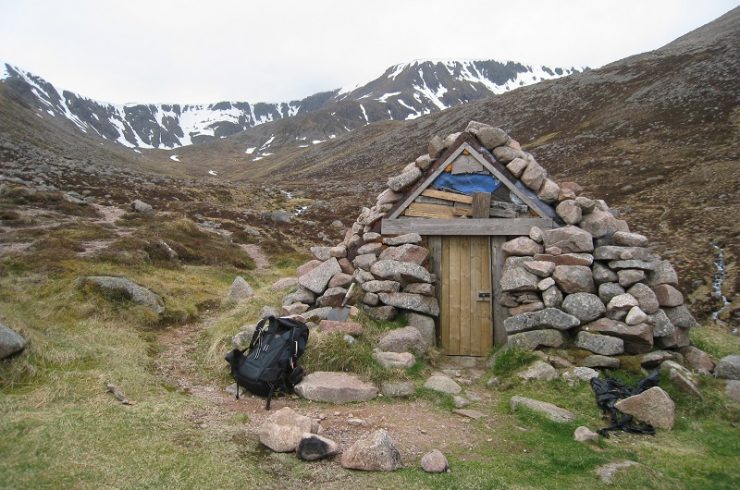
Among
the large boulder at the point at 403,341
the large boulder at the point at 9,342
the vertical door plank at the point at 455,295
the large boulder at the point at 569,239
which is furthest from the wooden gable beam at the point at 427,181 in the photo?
the large boulder at the point at 9,342

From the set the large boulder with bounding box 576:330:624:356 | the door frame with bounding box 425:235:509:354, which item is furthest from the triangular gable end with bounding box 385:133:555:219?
the large boulder with bounding box 576:330:624:356

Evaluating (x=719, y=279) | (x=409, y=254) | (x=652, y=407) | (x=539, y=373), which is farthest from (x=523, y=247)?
(x=719, y=279)

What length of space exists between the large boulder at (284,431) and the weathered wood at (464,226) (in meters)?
5.17

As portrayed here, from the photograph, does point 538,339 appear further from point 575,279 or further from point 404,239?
point 404,239

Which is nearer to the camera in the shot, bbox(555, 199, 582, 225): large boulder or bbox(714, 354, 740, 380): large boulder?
bbox(714, 354, 740, 380): large boulder

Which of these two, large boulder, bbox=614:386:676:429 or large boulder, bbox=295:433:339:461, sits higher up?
large boulder, bbox=295:433:339:461

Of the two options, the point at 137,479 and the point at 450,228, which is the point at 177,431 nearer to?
the point at 137,479

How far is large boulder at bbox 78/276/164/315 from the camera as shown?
461 inches

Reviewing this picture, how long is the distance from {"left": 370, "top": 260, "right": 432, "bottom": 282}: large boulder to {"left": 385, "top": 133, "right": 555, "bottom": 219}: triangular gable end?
1213 millimetres

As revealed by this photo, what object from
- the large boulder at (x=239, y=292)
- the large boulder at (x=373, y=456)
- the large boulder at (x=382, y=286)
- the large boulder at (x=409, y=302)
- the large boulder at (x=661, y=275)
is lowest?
the large boulder at (x=373, y=456)

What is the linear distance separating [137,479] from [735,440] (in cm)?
676

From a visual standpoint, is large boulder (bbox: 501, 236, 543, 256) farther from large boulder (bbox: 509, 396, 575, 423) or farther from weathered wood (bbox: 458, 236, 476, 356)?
large boulder (bbox: 509, 396, 575, 423)

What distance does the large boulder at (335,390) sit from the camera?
24.0 feet

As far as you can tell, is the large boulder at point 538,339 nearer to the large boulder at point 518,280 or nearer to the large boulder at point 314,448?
the large boulder at point 518,280
